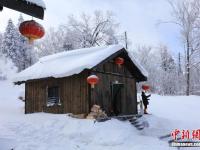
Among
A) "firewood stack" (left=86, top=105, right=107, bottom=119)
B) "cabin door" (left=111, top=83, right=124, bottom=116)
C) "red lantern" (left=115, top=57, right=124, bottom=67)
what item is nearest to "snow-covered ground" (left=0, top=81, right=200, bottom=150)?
"firewood stack" (left=86, top=105, right=107, bottom=119)

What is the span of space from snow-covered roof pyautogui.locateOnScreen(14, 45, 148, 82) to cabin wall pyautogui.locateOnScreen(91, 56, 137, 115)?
2.68 feet

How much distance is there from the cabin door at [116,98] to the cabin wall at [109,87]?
0.22m

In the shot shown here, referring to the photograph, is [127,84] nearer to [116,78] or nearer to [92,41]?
[116,78]

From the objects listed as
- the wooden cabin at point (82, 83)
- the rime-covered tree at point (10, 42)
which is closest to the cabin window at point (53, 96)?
the wooden cabin at point (82, 83)

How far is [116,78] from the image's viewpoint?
19.8m

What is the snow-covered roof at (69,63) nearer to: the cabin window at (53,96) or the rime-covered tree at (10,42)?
the cabin window at (53,96)

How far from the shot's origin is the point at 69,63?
58.9 feet

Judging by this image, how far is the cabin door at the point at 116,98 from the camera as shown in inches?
752

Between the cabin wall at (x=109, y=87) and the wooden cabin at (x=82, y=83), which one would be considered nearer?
the wooden cabin at (x=82, y=83)

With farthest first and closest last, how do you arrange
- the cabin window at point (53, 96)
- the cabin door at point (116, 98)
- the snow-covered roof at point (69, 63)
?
the cabin door at point (116, 98), the cabin window at point (53, 96), the snow-covered roof at point (69, 63)

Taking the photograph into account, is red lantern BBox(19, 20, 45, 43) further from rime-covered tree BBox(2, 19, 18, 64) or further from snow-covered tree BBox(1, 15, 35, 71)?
rime-covered tree BBox(2, 19, 18, 64)

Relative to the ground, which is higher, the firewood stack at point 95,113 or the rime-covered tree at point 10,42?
the rime-covered tree at point 10,42

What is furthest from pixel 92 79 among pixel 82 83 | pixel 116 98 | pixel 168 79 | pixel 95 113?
pixel 168 79

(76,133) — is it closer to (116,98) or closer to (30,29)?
(116,98)
